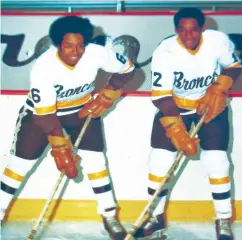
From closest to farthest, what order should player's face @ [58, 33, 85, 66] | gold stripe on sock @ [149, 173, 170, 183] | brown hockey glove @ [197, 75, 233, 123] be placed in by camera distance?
player's face @ [58, 33, 85, 66] → brown hockey glove @ [197, 75, 233, 123] → gold stripe on sock @ [149, 173, 170, 183]

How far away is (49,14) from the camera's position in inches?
112

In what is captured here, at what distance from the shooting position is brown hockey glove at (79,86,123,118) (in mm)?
2570

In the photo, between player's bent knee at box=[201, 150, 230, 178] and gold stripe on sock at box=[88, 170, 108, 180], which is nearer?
player's bent knee at box=[201, 150, 230, 178]

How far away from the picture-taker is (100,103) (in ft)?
8.43

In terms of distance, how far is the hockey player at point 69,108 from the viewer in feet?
7.80

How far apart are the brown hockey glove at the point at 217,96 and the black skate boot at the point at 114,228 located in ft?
2.28

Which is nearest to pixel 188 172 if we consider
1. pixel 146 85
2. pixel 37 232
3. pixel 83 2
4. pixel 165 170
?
pixel 165 170

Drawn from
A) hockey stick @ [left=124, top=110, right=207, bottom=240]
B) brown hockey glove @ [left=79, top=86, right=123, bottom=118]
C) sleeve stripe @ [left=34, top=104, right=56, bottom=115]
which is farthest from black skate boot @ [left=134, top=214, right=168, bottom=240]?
sleeve stripe @ [left=34, top=104, right=56, bottom=115]

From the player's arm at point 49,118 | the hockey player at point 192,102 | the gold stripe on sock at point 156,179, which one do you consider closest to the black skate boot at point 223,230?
the hockey player at point 192,102

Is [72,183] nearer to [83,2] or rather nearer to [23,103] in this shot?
[23,103]

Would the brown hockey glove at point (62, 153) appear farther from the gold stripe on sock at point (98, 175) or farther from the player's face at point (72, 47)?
the player's face at point (72, 47)

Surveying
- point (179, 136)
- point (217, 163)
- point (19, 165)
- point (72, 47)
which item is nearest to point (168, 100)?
point (179, 136)

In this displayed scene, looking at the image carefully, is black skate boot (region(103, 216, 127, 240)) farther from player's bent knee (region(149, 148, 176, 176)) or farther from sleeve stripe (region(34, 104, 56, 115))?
sleeve stripe (region(34, 104, 56, 115))

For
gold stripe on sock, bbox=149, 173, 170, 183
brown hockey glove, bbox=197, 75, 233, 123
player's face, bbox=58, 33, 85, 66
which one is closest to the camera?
player's face, bbox=58, 33, 85, 66
